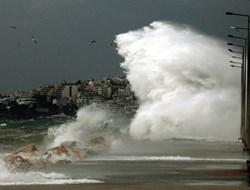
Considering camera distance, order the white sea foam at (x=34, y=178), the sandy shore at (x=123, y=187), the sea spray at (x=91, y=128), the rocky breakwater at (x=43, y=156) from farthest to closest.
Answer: the sea spray at (x=91, y=128), the rocky breakwater at (x=43, y=156), the white sea foam at (x=34, y=178), the sandy shore at (x=123, y=187)

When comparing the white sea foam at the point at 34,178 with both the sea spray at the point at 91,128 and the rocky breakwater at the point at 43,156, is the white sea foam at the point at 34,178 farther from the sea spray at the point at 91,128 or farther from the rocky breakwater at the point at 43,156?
the sea spray at the point at 91,128

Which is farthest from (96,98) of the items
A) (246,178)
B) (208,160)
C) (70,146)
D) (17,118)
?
(246,178)

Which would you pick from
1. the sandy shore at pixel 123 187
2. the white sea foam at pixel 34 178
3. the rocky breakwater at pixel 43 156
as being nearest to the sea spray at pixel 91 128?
the rocky breakwater at pixel 43 156

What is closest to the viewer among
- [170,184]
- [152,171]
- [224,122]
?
[170,184]

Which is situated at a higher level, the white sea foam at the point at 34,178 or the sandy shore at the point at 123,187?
the sandy shore at the point at 123,187

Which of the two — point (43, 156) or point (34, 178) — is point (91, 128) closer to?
point (43, 156)

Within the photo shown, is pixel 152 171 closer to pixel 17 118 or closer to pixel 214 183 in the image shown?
pixel 214 183

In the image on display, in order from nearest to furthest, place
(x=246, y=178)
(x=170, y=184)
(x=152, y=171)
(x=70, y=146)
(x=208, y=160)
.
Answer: (x=170, y=184) < (x=246, y=178) < (x=152, y=171) < (x=208, y=160) < (x=70, y=146)

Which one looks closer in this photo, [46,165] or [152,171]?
[152,171]
